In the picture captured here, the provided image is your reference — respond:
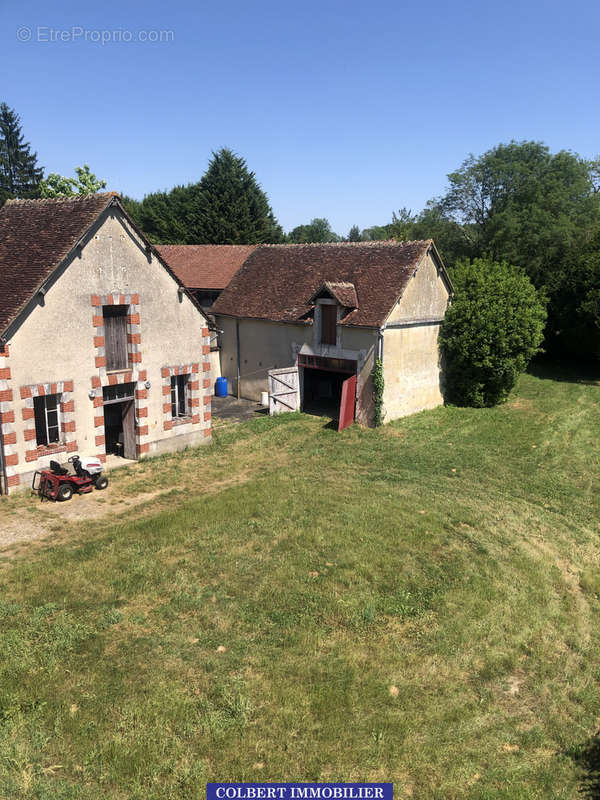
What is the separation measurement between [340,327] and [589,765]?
64.5ft

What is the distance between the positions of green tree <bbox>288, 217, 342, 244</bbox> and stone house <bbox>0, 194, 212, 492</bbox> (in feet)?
384

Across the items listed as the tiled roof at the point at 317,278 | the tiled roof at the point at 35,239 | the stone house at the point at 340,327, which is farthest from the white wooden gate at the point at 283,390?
the tiled roof at the point at 35,239

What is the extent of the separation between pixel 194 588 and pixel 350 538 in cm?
405

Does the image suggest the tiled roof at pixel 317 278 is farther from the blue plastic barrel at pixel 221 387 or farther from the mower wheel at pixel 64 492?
the mower wheel at pixel 64 492

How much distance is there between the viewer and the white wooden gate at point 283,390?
1062 inches

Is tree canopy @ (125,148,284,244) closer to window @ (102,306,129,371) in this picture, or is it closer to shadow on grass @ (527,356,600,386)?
shadow on grass @ (527,356,600,386)

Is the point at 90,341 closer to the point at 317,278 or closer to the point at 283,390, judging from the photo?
the point at 283,390

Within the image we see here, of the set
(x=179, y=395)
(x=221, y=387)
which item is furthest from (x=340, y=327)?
(x=221, y=387)

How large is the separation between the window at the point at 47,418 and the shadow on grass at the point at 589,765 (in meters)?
15.4

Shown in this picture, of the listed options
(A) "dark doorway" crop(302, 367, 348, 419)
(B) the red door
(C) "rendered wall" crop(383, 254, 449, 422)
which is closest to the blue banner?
(B) the red door

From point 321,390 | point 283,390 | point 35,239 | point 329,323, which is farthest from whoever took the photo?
point 321,390

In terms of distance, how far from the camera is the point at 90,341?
18.3 metres

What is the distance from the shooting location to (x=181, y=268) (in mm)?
39562

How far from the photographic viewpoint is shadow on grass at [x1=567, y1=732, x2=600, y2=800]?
750 centimetres
